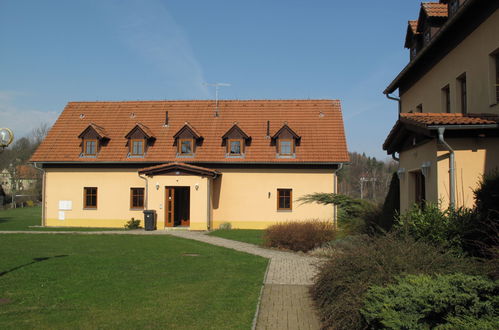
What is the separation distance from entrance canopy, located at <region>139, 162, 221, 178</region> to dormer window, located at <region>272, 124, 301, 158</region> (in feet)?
13.5

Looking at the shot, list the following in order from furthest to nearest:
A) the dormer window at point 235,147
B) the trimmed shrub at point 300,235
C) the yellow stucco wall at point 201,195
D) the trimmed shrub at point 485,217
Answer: the dormer window at point 235,147
the yellow stucco wall at point 201,195
the trimmed shrub at point 300,235
the trimmed shrub at point 485,217

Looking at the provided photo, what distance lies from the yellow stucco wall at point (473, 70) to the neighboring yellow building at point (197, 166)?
9.29m

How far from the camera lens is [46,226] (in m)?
25.8

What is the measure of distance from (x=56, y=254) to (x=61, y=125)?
1620 centimetres

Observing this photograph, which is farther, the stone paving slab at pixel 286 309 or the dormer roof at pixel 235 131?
the dormer roof at pixel 235 131

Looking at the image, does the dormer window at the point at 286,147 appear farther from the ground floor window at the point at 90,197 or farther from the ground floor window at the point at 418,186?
the ground floor window at the point at 418,186

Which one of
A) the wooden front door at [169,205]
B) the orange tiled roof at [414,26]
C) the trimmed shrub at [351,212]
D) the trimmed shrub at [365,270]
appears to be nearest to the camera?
the trimmed shrub at [365,270]

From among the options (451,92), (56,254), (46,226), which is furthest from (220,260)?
→ (46,226)

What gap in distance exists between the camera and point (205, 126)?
2681 cm

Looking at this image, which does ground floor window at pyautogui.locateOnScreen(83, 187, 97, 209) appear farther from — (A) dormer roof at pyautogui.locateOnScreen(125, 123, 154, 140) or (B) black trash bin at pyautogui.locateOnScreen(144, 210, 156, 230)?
(B) black trash bin at pyautogui.locateOnScreen(144, 210, 156, 230)

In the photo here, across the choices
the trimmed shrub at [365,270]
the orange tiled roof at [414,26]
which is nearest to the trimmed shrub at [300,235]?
the trimmed shrub at [365,270]

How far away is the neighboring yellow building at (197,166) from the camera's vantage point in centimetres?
2402

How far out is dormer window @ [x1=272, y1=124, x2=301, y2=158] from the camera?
24828 mm

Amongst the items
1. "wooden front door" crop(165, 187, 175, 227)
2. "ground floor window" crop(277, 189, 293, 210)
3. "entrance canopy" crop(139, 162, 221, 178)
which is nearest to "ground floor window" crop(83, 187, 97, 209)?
"entrance canopy" crop(139, 162, 221, 178)
